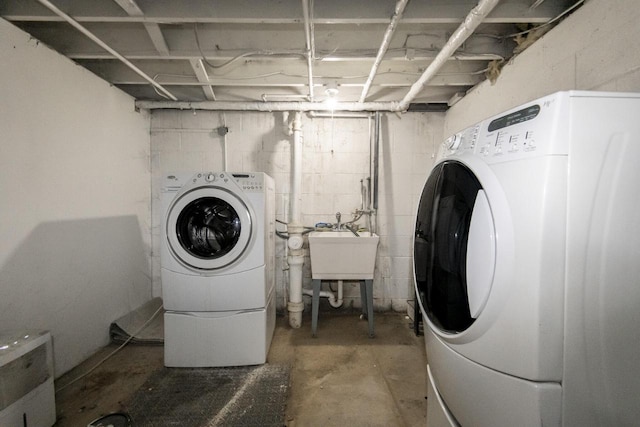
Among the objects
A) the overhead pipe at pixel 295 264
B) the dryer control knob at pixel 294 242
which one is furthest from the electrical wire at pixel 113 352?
the dryer control knob at pixel 294 242

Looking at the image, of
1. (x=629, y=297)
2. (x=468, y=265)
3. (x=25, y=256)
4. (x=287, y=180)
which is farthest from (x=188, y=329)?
(x=629, y=297)

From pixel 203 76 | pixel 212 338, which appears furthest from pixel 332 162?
pixel 212 338

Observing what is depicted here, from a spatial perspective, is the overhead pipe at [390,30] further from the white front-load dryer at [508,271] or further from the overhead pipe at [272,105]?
the white front-load dryer at [508,271]

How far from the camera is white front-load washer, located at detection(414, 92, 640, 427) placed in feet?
2.23

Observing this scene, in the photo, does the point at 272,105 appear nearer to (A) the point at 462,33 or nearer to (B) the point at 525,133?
(A) the point at 462,33

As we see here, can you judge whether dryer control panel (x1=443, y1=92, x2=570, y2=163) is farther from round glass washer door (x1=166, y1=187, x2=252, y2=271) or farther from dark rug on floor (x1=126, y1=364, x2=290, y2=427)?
dark rug on floor (x1=126, y1=364, x2=290, y2=427)

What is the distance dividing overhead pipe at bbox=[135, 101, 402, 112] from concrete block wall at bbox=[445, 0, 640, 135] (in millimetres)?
1057

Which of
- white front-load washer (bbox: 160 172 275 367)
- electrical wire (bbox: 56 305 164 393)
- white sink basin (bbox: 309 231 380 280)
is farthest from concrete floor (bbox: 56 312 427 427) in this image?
white sink basin (bbox: 309 231 380 280)

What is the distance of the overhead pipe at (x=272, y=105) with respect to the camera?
2760 mm

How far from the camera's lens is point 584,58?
1.40 meters

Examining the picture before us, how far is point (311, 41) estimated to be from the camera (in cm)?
175

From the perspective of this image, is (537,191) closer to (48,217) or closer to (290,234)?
(290,234)

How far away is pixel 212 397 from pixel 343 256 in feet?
4.47

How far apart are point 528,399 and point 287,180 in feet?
8.54
